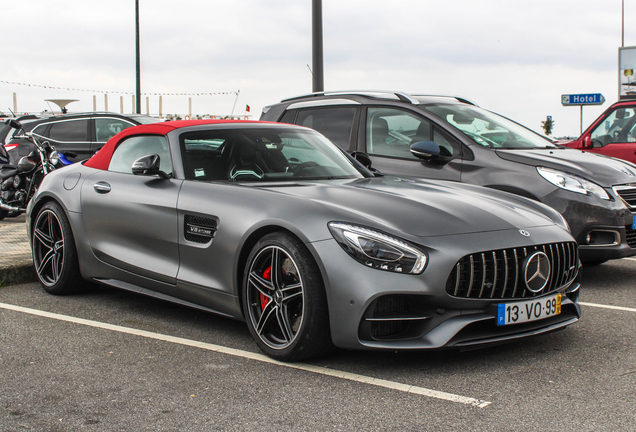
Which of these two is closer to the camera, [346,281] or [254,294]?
[346,281]

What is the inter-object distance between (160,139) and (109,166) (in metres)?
0.58

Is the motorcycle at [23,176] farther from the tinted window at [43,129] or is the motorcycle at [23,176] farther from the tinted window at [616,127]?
the tinted window at [616,127]

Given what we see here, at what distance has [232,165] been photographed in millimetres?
4852

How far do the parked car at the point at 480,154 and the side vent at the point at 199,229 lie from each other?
275cm

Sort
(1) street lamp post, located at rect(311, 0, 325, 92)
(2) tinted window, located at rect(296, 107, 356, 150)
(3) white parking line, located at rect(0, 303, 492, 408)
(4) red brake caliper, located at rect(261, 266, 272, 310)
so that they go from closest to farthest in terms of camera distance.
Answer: (3) white parking line, located at rect(0, 303, 492, 408), (4) red brake caliper, located at rect(261, 266, 272, 310), (2) tinted window, located at rect(296, 107, 356, 150), (1) street lamp post, located at rect(311, 0, 325, 92)

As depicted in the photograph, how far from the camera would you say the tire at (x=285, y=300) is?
3705 mm

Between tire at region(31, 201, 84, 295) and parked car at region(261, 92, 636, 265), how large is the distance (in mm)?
3091

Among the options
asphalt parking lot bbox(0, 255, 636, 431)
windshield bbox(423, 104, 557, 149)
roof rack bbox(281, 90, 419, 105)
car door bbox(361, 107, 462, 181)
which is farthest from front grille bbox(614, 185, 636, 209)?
roof rack bbox(281, 90, 419, 105)

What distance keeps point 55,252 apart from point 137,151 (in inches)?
44.8

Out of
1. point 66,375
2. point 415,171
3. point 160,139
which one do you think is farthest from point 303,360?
point 415,171

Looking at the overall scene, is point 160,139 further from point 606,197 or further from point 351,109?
point 606,197

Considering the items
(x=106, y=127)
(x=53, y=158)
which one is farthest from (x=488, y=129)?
(x=106, y=127)

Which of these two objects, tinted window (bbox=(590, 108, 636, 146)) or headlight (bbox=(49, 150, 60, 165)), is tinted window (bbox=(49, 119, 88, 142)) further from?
tinted window (bbox=(590, 108, 636, 146))

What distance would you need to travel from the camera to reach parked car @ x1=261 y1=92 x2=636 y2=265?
6090 mm
